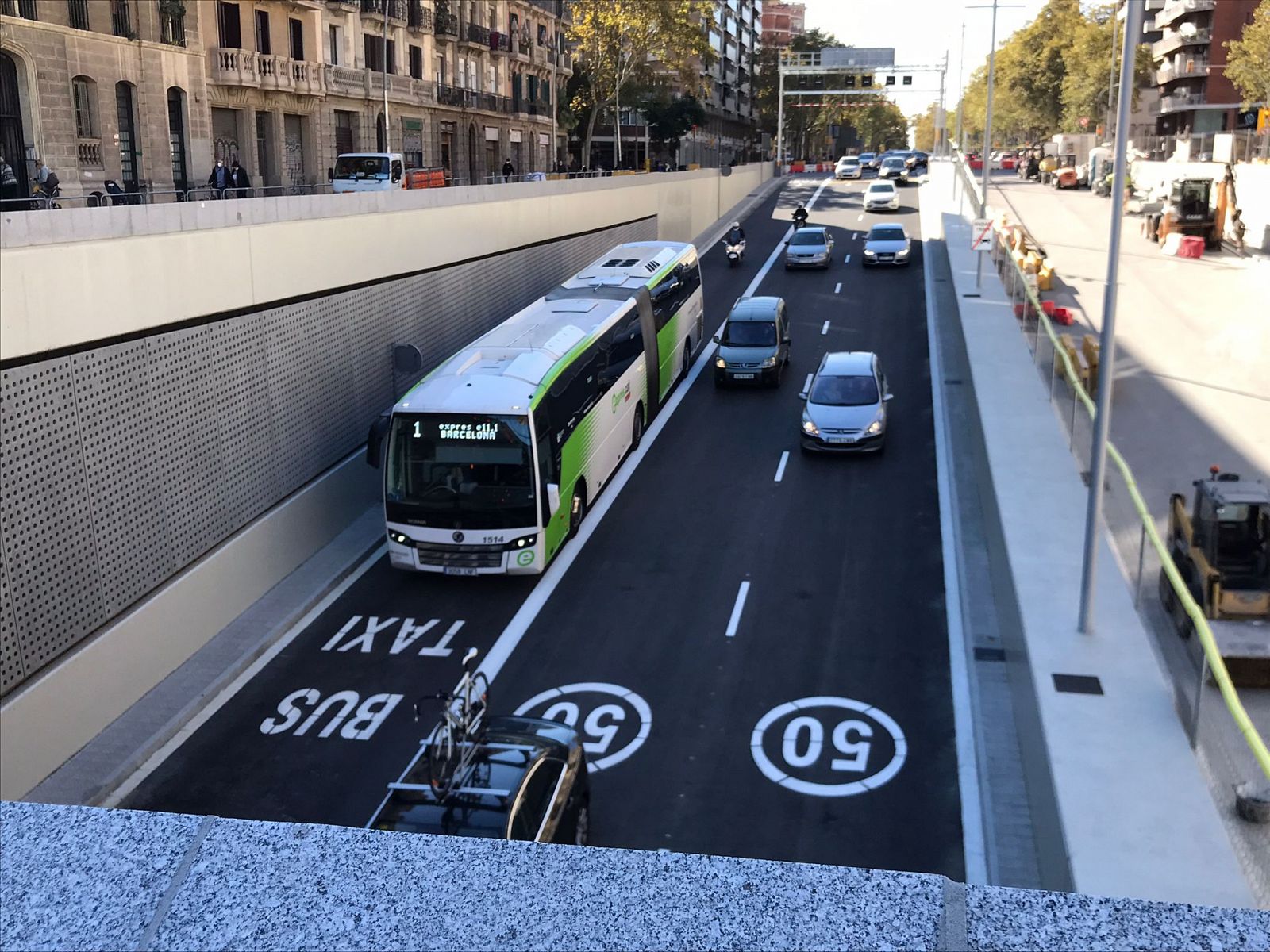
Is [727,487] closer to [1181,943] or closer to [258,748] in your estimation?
[258,748]

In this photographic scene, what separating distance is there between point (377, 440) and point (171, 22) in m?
25.0

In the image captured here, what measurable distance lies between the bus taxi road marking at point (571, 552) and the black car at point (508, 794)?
4.80 m

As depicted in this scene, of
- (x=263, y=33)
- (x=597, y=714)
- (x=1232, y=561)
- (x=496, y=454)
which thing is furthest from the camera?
(x=263, y=33)

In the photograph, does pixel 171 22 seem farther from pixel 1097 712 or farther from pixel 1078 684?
pixel 1097 712

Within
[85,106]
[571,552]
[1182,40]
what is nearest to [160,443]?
[571,552]

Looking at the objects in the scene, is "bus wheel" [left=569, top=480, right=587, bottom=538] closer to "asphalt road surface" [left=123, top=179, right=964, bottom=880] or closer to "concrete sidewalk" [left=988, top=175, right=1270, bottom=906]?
"asphalt road surface" [left=123, top=179, right=964, bottom=880]

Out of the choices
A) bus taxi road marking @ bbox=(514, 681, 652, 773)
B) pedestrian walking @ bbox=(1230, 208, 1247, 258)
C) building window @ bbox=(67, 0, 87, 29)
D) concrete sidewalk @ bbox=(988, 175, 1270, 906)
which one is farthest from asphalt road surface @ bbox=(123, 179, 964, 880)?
pedestrian walking @ bbox=(1230, 208, 1247, 258)

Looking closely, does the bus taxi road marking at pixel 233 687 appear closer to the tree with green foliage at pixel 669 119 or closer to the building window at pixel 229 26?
the building window at pixel 229 26

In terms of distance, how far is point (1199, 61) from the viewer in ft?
331

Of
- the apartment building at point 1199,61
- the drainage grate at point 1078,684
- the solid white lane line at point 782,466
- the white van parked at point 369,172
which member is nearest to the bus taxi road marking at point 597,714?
the drainage grate at point 1078,684

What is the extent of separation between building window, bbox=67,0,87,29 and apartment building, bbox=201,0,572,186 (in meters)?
7.97

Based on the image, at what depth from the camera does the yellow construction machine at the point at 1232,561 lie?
16.0 meters

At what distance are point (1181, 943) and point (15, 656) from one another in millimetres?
12844

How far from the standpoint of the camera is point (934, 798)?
40.8ft
